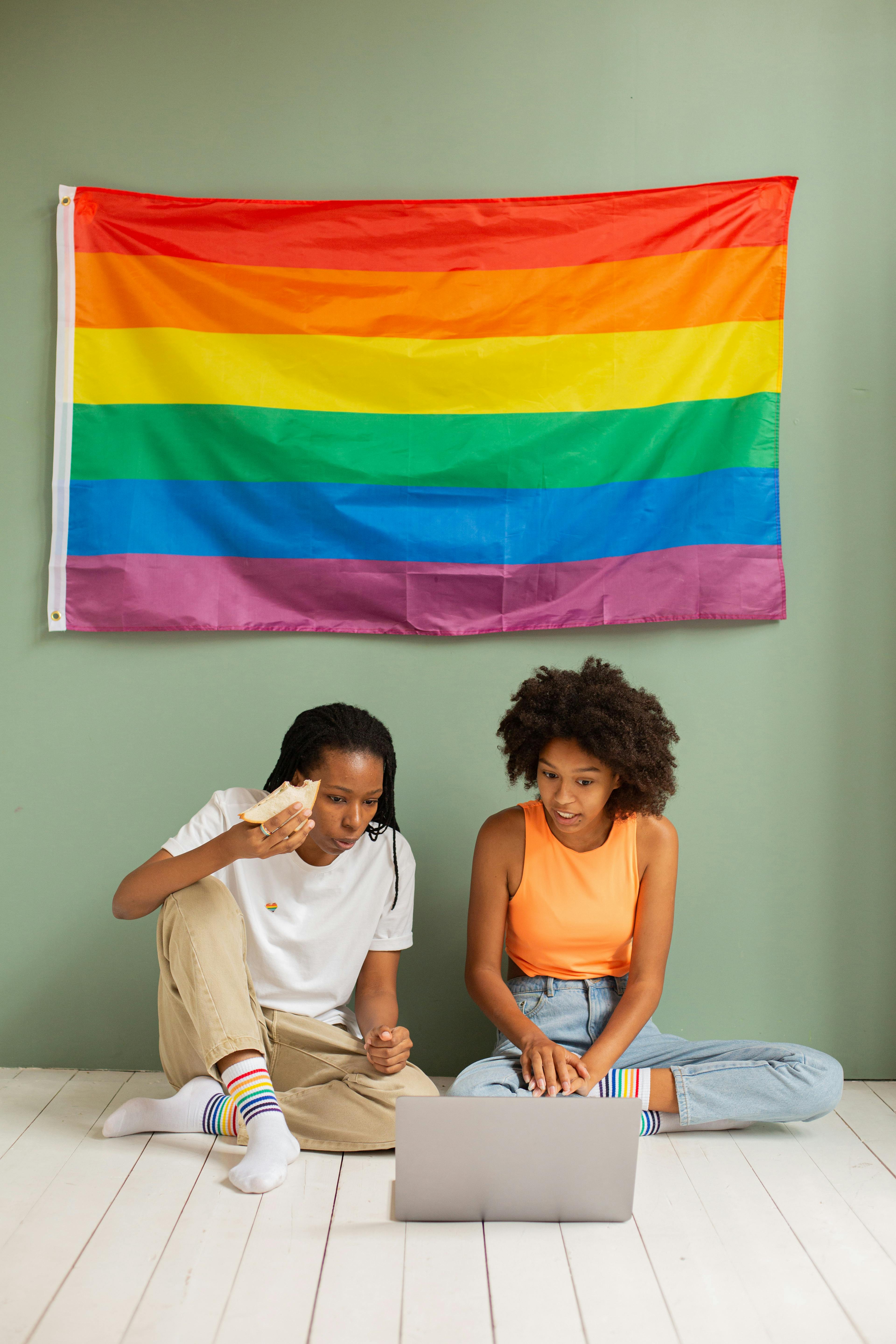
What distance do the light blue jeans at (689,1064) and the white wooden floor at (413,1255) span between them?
0.07 metres

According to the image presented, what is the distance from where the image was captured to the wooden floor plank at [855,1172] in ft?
5.17

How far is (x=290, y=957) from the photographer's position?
2037 millimetres

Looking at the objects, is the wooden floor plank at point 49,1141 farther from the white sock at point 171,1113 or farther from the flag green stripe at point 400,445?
the flag green stripe at point 400,445

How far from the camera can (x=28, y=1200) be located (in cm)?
161

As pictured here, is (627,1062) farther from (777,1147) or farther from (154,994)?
(154,994)

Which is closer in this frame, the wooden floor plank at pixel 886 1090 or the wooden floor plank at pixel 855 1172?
the wooden floor plank at pixel 855 1172

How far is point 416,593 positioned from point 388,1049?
0.97 meters

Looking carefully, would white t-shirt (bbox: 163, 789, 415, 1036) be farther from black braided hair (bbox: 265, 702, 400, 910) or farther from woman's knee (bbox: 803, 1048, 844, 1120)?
woman's knee (bbox: 803, 1048, 844, 1120)

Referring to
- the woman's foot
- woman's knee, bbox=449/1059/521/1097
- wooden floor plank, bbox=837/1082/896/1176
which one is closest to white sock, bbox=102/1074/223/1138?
the woman's foot

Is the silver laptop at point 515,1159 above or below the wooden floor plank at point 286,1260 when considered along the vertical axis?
above

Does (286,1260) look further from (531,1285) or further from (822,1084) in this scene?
(822,1084)

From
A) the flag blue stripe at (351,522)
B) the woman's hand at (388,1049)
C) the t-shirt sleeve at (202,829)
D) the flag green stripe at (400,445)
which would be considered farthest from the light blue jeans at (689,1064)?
the flag green stripe at (400,445)

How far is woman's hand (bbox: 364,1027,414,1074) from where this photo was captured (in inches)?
73.1

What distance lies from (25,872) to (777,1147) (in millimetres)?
1678
